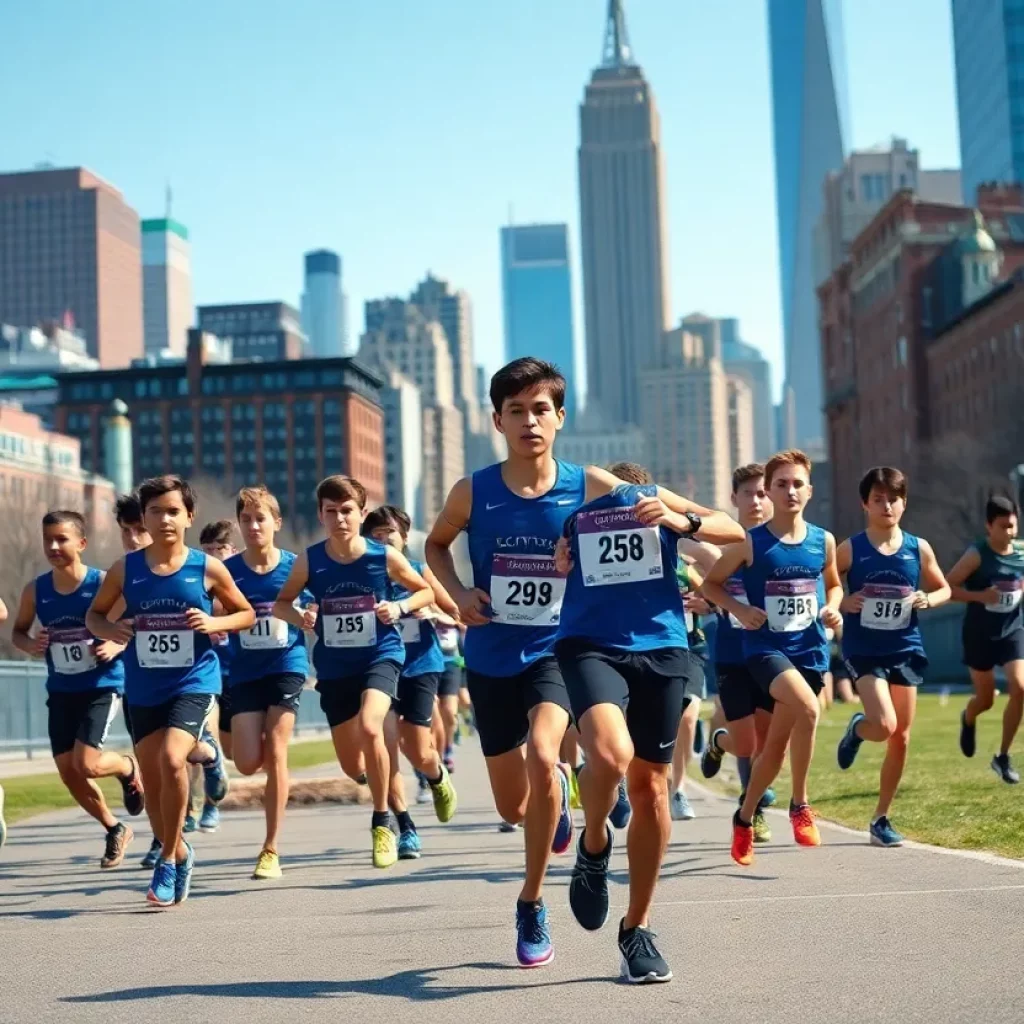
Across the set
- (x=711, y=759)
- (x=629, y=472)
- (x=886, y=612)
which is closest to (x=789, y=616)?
(x=886, y=612)

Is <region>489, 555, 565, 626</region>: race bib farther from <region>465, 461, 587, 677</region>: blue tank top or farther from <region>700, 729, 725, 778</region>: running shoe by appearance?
<region>700, 729, 725, 778</region>: running shoe

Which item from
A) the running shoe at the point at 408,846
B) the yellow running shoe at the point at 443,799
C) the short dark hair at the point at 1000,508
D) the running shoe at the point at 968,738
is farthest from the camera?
the running shoe at the point at 968,738

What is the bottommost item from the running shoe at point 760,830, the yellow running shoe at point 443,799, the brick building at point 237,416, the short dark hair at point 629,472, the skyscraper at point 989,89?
the running shoe at point 760,830

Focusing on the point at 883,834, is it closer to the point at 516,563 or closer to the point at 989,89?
the point at 516,563

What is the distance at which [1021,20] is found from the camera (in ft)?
440

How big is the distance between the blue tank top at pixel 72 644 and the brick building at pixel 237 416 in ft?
560

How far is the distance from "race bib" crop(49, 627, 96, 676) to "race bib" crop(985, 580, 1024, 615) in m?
7.09

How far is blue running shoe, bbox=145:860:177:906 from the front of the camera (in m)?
9.87

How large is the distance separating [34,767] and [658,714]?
77.0 ft

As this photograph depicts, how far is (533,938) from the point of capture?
7254mm

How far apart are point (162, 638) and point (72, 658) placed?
2.00 metres

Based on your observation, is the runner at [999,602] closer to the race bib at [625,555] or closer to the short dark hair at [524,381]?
the short dark hair at [524,381]

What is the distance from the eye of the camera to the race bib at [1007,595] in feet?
50.6

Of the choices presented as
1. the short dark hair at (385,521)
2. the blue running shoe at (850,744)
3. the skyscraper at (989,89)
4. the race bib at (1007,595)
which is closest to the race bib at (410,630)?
the short dark hair at (385,521)
